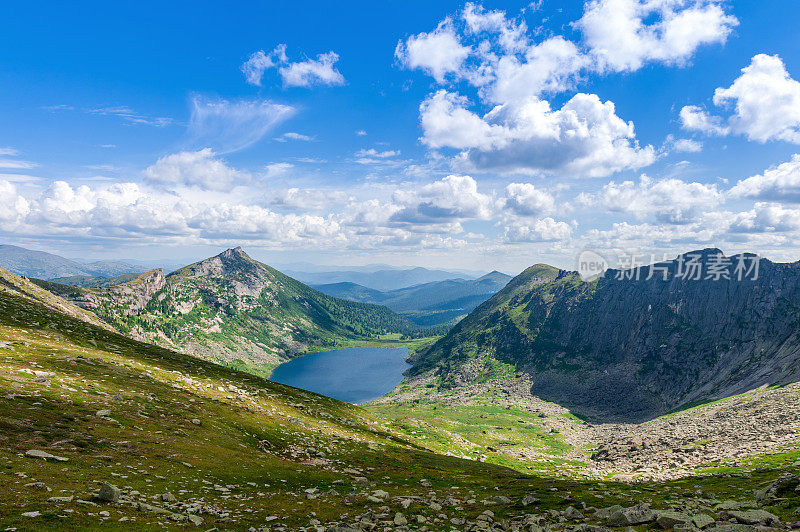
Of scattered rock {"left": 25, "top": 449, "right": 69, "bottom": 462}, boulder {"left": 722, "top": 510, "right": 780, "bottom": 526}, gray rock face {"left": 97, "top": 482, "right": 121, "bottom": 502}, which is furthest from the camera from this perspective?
scattered rock {"left": 25, "top": 449, "right": 69, "bottom": 462}

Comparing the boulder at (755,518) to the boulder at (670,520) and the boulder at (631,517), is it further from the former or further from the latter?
the boulder at (631,517)

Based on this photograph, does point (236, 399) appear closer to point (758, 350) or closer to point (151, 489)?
point (151, 489)

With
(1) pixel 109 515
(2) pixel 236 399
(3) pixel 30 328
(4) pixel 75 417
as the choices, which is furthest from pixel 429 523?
(3) pixel 30 328

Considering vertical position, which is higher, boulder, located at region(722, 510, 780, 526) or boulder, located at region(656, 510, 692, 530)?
boulder, located at region(722, 510, 780, 526)

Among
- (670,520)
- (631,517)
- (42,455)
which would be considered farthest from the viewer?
(42,455)

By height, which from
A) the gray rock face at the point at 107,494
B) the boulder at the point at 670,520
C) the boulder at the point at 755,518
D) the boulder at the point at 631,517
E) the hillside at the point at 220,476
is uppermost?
the boulder at the point at 755,518

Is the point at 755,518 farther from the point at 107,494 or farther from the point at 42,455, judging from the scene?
the point at 42,455

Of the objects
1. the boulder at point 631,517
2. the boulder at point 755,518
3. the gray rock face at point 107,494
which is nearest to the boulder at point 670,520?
the boulder at point 631,517

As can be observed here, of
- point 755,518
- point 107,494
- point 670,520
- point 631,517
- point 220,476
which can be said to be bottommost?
point 220,476

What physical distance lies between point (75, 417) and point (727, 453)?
118323mm

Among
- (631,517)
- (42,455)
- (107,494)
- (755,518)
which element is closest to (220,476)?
(107,494)

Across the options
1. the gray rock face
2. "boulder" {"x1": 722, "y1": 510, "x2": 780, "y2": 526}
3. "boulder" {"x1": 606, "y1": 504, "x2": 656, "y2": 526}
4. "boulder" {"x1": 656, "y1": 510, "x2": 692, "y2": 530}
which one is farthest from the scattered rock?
"boulder" {"x1": 722, "y1": 510, "x2": 780, "y2": 526}

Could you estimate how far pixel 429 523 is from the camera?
78.9ft

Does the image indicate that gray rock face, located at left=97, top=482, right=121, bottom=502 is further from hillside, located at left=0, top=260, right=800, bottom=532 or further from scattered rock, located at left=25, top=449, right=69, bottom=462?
scattered rock, located at left=25, top=449, right=69, bottom=462
